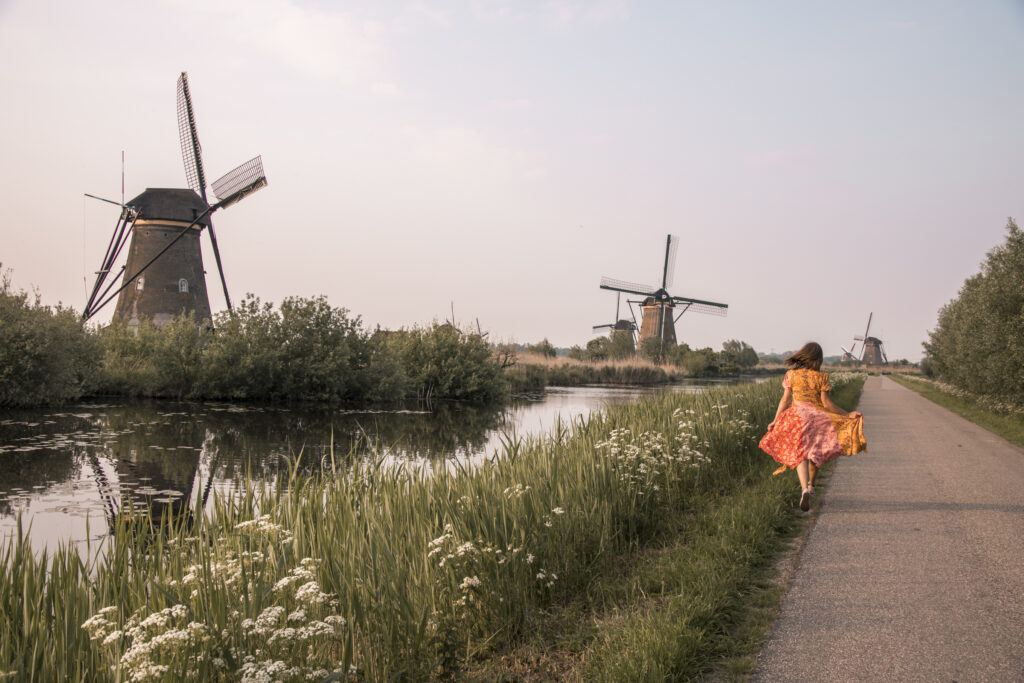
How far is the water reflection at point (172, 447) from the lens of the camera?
305 inches

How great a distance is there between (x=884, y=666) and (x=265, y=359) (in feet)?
68.4

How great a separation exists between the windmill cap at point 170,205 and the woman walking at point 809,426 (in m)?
31.1

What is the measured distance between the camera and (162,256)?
31031 millimetres

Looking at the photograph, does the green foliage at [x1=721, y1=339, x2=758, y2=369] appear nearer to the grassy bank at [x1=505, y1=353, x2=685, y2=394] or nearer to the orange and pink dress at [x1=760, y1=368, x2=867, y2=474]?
the grassy bank at [x1=505, y1=353, x2=685, y2=394]

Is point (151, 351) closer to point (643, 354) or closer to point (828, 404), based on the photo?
point (828, 404)

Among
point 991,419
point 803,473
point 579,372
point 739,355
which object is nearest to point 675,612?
point 803,473

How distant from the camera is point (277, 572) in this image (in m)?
3.50

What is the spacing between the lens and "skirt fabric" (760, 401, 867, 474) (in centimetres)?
686

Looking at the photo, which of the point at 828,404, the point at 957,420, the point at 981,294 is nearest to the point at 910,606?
the point at 828,404

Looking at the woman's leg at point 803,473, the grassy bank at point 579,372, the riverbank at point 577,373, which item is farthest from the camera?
the grassy bank at point 579,372

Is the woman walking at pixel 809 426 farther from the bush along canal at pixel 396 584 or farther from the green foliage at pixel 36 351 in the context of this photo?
the green foliage at pixel 36 351

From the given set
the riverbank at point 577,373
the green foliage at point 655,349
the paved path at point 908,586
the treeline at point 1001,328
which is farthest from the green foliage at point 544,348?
the paved path at point 908,586

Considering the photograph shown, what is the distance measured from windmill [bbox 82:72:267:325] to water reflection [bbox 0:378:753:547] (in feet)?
39.2

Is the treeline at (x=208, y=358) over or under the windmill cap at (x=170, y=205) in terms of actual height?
under
